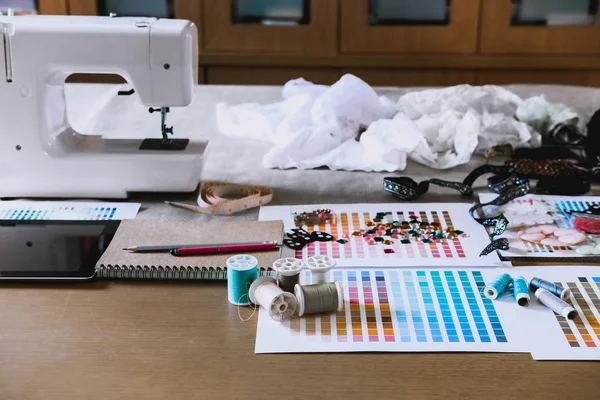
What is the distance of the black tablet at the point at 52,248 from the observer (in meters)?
1.17

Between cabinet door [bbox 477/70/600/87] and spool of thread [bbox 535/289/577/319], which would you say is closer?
spool of thread [bbox 535/289/577/319]

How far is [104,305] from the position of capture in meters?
1.10

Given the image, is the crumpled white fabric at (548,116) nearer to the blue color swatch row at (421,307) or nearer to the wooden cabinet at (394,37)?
the blue color swatch row at (421,307)

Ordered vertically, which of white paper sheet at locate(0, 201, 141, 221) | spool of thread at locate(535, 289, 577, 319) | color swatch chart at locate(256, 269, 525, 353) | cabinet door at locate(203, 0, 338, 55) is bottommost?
color swatch chart at locate(256, 269, 525, 353)

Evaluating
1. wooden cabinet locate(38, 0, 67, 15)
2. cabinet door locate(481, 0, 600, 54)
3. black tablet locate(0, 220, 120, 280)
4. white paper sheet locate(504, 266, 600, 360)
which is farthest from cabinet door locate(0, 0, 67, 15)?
white paper sheet locate(504, 266, 600, 360)

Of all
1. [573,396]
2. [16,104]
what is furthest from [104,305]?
[573,396]

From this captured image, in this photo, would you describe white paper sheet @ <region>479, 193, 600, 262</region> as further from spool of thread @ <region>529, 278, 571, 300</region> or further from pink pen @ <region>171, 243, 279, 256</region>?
pink pen @ <region>171, 243, 279, 256</region>

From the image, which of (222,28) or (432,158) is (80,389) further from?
(222,28)

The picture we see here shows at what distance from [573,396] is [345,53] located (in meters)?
2.58

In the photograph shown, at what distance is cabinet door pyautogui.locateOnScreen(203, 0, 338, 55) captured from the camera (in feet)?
10.7

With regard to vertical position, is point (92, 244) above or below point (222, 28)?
below

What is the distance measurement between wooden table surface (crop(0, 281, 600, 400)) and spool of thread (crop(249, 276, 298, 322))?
33 mm

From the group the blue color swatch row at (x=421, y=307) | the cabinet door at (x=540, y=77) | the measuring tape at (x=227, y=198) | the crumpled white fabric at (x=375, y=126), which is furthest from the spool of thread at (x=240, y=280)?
the cabinet door at (x=540, y=77)

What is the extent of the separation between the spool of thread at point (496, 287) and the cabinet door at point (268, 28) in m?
2.32
